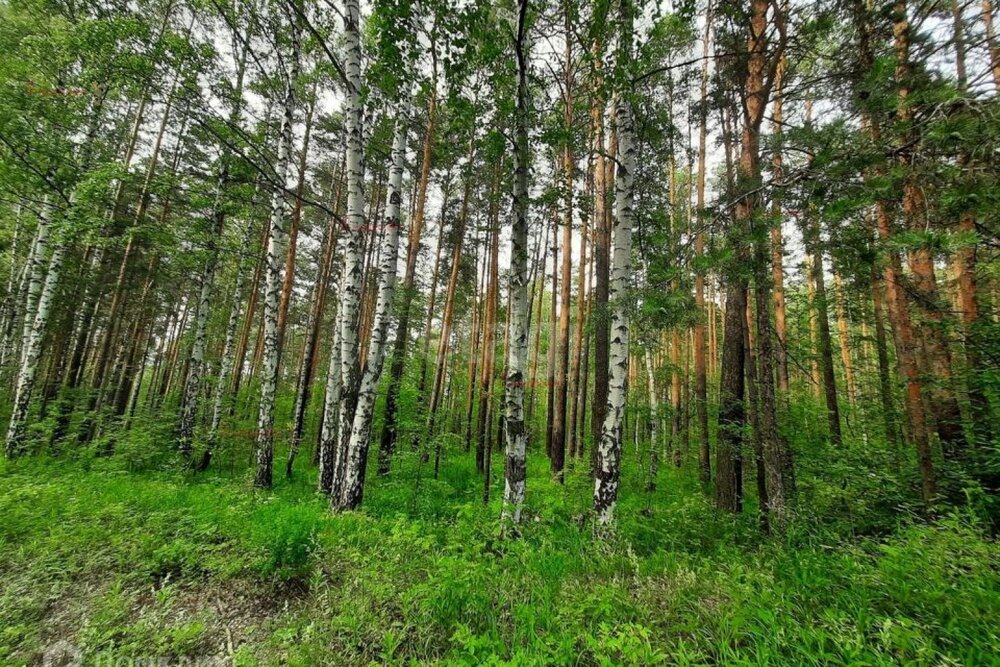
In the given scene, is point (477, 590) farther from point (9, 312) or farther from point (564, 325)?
point (9, 312)

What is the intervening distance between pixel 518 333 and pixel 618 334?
1399 mm

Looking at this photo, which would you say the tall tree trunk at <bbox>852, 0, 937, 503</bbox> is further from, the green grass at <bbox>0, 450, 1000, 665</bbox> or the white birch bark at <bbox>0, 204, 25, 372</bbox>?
the white birch bark at <bbox>0, 204, 25, 372</bbox>

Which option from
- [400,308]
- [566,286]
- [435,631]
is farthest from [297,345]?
[435,631]

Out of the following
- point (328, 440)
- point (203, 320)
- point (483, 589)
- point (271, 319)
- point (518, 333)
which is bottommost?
point (483, 589)

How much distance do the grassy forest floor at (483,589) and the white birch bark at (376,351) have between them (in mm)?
898

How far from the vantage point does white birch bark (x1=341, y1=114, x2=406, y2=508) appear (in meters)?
6.09

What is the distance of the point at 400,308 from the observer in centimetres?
973

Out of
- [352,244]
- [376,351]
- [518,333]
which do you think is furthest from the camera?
[376,351]

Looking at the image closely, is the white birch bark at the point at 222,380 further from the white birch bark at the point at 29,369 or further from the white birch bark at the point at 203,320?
the white birch bark at the point at 29,369

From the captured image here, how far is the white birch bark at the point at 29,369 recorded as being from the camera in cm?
787

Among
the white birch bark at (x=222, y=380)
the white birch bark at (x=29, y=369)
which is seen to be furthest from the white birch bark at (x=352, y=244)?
the white birch bark at (x=29, y=369)

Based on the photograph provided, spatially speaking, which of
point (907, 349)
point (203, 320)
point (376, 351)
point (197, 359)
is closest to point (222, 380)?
point (197, 359)

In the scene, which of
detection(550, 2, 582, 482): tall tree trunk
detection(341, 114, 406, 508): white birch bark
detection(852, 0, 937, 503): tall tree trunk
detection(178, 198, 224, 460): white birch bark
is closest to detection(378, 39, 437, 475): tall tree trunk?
detection(341, 114, 406, 508): white birch bark

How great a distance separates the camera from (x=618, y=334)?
16.5ft
